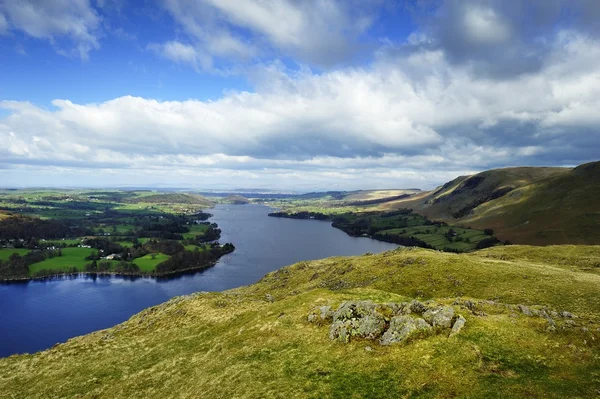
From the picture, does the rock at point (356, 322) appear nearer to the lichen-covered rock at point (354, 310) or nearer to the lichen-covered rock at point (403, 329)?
the lichen-covered rock at point (354, 310)

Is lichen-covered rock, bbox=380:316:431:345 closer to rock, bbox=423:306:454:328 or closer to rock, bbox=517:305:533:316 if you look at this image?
rock, bbox=423:306:454:328

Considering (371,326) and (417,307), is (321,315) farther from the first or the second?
(417,307)

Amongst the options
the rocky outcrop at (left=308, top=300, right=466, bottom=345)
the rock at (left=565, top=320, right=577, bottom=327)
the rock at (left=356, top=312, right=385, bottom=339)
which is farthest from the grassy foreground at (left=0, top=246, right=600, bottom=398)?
the rock at (left=356, top=312, right=385, bottom=339)

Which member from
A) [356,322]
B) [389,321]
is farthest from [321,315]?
[389,321]

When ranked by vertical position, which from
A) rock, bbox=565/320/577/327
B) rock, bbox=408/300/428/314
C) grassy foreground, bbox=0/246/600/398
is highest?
rock, bbox=565/320/577/327

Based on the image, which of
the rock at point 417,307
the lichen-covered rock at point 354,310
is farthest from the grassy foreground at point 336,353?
the rock at point 417,307
